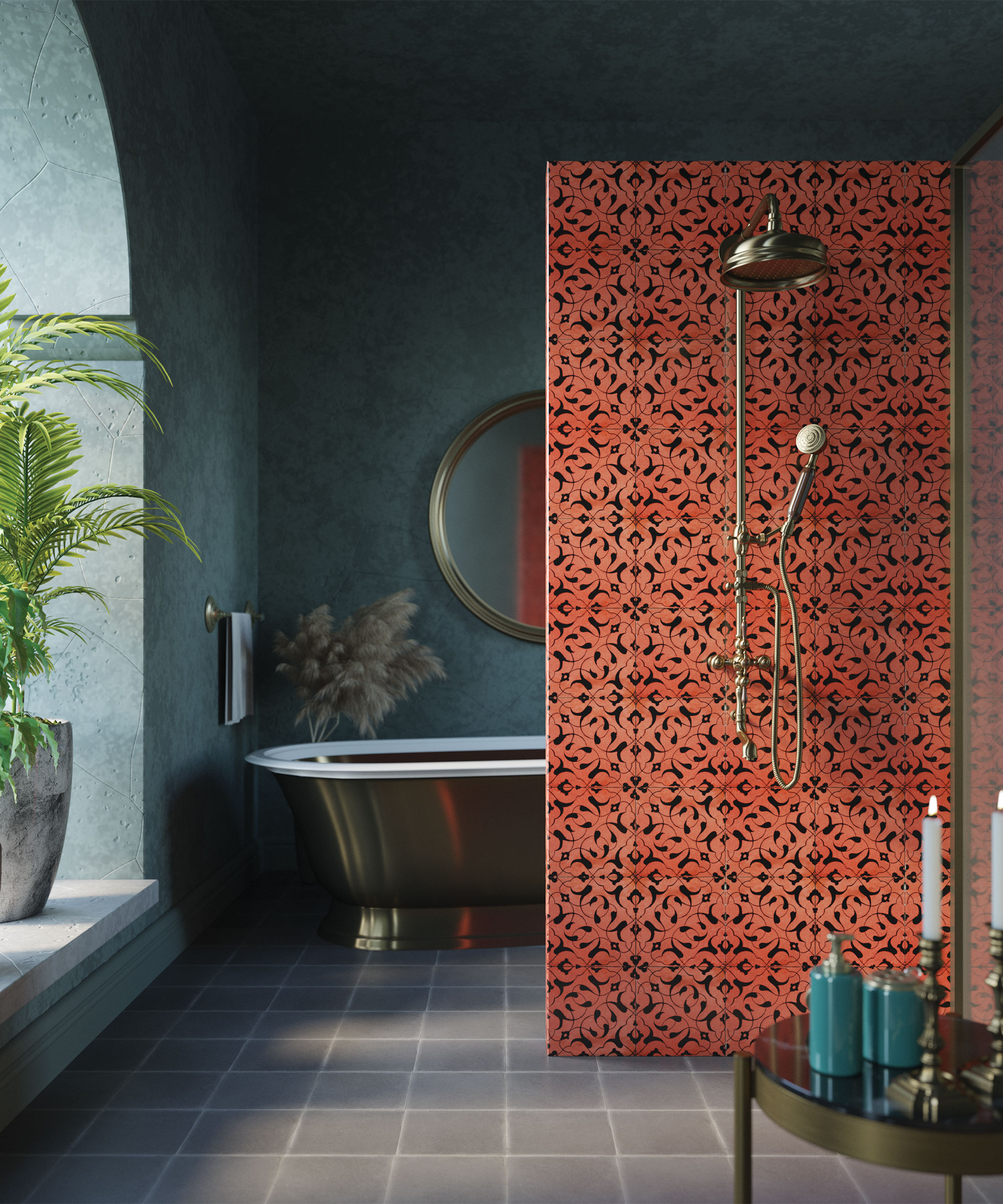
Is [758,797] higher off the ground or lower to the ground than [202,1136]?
higher

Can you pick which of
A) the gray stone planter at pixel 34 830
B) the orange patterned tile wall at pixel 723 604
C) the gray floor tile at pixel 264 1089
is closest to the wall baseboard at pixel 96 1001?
the gray stone planter at pixel 34 830

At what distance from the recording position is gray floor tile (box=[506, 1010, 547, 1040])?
2.81m

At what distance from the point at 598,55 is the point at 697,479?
2557 mm

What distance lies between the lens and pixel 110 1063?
2633 millimetres

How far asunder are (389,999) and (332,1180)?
3.50 ft

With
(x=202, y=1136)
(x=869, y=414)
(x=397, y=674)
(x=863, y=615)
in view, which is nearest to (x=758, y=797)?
(x=863, y=615)

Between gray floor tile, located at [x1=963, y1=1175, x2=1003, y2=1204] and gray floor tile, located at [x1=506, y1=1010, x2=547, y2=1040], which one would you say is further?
gray floor tile, located at [x1=506, y1=1010, x2=547, y2=1040]

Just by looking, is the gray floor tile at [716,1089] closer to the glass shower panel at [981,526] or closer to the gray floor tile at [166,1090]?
the glass shower panel at [981,526]

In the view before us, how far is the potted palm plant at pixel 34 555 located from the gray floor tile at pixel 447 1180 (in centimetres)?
117

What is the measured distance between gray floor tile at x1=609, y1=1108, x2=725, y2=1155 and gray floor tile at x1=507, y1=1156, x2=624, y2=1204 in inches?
3.8

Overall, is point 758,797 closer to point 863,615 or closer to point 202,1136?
point 863,615

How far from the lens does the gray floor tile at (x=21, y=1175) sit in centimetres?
200

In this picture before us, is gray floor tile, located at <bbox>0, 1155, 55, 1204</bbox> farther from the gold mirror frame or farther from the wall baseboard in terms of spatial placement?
the gold mirror frame

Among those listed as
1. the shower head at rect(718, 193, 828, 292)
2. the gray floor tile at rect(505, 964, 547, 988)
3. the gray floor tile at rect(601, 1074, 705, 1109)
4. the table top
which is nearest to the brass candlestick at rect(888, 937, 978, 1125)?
the table top
